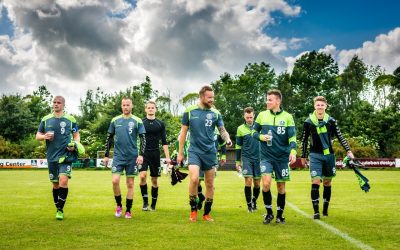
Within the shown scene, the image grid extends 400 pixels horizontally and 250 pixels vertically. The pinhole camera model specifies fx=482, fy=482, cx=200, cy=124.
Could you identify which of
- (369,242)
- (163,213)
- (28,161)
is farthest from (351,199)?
(28,161)

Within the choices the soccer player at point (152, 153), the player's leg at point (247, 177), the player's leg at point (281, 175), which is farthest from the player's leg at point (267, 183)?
the soccer player at point (152, 153)

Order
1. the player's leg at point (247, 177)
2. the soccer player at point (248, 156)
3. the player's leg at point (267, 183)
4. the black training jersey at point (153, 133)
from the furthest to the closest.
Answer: the black training jersey at point (153, 133)
the soccer player at point (248, 156)
the player's leg at point (247, 177)
the player's leg at point (267, 183)

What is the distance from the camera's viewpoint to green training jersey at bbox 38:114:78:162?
9.89 meters

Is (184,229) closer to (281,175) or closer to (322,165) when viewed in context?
(281,175)

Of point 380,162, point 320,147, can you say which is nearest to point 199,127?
point 320,147

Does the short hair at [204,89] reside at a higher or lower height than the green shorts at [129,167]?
higher

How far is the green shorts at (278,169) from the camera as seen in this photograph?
9.23 metres

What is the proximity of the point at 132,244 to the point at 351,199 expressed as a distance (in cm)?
936

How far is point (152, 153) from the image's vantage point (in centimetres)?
1177

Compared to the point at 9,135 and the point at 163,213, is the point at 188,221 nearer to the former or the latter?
the point at 163,213

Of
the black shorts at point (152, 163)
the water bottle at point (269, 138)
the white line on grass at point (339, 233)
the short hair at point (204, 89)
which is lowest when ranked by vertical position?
the white line on grass at point (339, 233)

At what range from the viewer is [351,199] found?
47.4 feet

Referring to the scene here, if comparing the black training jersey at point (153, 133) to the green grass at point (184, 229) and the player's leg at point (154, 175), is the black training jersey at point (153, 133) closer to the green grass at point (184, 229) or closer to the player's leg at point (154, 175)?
the player's leg at point (154, 175)

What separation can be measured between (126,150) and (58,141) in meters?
1.40
